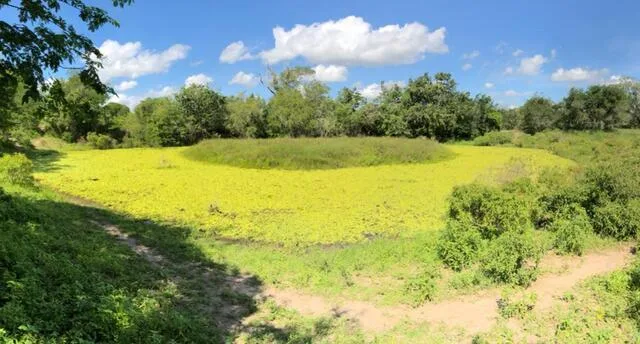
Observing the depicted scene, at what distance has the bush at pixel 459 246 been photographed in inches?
263

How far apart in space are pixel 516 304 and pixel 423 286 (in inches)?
47.0

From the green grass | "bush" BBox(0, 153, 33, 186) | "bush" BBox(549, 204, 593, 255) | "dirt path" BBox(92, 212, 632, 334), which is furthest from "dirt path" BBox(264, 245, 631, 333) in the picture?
the green grass

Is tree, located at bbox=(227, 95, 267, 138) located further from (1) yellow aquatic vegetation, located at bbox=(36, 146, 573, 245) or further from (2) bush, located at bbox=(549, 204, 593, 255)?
(2) bush, located at bbox=(549, 204, 593, 255)

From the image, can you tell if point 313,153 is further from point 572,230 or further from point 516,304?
point 516,304

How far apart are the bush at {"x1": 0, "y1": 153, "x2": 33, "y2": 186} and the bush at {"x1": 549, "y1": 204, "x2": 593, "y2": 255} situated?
1225cm

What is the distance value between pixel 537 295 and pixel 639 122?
152 feet

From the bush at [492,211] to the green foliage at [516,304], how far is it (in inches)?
82.3

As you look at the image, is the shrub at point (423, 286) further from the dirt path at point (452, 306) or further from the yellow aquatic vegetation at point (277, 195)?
the yellow aquatic vegetation at point (277, 195)

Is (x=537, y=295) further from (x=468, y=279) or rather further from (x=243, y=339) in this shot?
(x=243, y=339)

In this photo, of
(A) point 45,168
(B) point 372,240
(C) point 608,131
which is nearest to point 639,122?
(C) point 608,131

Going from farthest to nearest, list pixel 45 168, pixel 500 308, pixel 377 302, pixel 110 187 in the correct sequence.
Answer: pixel 45 168
pixel 110 187
pixel 377 302
pixel 500 308

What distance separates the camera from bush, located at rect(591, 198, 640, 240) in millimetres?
7512

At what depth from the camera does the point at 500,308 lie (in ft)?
17.1

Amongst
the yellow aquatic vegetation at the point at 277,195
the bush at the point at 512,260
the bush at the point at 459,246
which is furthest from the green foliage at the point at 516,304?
the yellow aquatic vegetation at the point at 277,195
